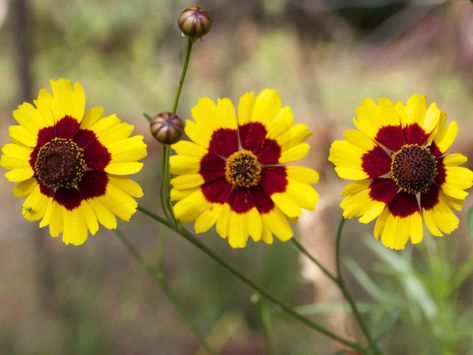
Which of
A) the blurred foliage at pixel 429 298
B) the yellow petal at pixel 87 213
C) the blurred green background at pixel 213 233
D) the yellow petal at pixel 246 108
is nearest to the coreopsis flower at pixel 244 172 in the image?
the yellow petal at pixel 246 108

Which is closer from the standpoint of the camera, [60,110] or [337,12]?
[60,110]

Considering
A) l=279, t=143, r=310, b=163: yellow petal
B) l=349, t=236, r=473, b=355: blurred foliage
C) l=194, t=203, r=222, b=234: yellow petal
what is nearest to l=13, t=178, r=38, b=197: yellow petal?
l=194, t=203, r=222, b=234: yellow petal

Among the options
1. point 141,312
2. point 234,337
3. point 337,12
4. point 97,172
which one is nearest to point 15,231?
point 141,312

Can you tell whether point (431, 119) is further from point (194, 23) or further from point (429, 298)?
point (429, 298)

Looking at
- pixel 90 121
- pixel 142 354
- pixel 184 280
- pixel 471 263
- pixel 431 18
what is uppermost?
pixel 431 18

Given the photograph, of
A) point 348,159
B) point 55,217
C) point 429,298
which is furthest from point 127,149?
point 429,298

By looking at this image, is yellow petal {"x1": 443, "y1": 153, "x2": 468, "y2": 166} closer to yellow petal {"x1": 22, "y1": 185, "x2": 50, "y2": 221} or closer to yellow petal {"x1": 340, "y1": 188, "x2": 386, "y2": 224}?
yellow petal {"x1": 340, "y1": 188, "x2": 386, "y2": 224}

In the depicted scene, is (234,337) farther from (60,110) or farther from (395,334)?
(60,110)
